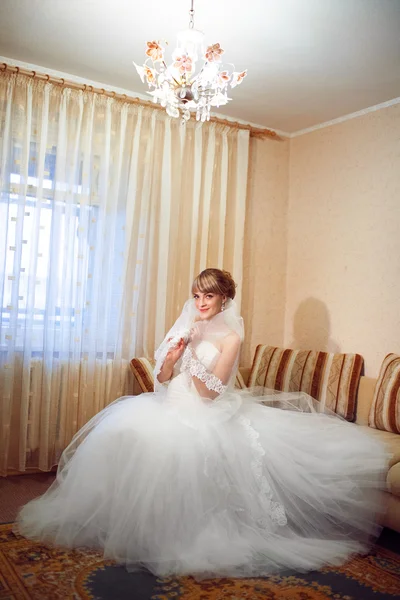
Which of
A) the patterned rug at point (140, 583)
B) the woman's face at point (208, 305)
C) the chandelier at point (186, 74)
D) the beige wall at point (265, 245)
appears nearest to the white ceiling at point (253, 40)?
the chandelier at point (186, 74)

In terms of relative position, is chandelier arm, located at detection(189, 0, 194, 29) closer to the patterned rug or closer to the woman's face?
the woman's face

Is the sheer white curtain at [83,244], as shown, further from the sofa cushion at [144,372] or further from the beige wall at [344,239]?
the beige wall at [344,239]

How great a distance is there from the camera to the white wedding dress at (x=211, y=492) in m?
2.39

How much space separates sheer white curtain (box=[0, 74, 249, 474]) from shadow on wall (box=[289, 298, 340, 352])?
825mm

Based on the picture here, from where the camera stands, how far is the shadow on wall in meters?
4.39

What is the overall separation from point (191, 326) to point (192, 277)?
103 centimetres

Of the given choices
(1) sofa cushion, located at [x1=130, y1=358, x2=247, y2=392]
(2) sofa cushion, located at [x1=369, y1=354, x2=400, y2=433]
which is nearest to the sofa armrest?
(1) sofa cushion, located at [x1=130, y1=358, x2=247, y2=392]

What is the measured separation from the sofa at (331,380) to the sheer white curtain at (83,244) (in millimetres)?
390

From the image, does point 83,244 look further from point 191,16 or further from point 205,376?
point 191,16

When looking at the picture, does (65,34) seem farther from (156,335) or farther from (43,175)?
(156,335)

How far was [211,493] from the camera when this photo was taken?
8.25 ft

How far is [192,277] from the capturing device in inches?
169

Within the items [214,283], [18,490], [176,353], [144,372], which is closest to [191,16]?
[214,283]

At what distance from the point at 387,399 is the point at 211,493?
1.53 m
